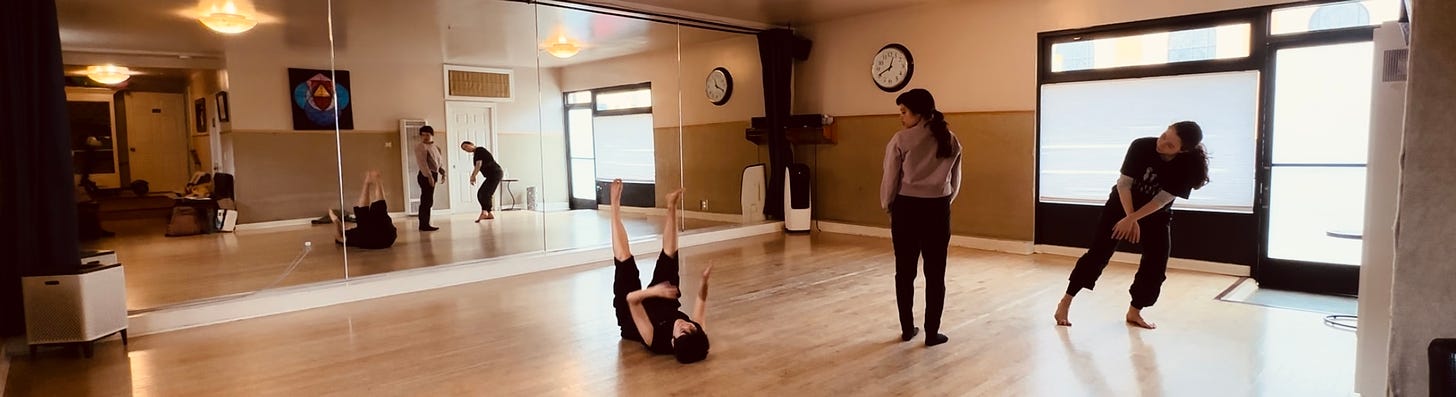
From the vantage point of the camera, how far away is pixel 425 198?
6.41 meters

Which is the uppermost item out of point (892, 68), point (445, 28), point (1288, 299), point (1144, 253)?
point (445, 28)

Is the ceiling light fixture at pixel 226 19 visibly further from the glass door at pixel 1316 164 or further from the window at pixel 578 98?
the glass door at pixel 1316 164

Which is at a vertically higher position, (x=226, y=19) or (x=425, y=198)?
(x=226, y=19)

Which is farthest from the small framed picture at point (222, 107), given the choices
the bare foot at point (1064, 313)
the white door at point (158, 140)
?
the bare foot at point (1064, 313)

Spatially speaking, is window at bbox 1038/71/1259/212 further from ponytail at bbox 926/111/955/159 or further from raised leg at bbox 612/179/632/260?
raised leg at bbox 612/179/632/260

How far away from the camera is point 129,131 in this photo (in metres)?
4.93

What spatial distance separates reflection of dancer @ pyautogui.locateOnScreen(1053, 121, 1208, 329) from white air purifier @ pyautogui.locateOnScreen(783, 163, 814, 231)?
4.77 meters

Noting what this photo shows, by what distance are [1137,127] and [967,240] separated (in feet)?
6.43

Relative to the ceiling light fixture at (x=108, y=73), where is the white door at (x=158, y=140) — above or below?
below

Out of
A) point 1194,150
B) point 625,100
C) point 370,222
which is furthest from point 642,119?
point 1194,150

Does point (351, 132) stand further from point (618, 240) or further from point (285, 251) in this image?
point (618, 240)

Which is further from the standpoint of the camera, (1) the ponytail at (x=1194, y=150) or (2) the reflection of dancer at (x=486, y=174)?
(2) the reflection of dancer at (x=486, y=174)

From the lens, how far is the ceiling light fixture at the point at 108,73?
473 cm

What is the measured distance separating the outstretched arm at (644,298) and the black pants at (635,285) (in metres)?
0.04
